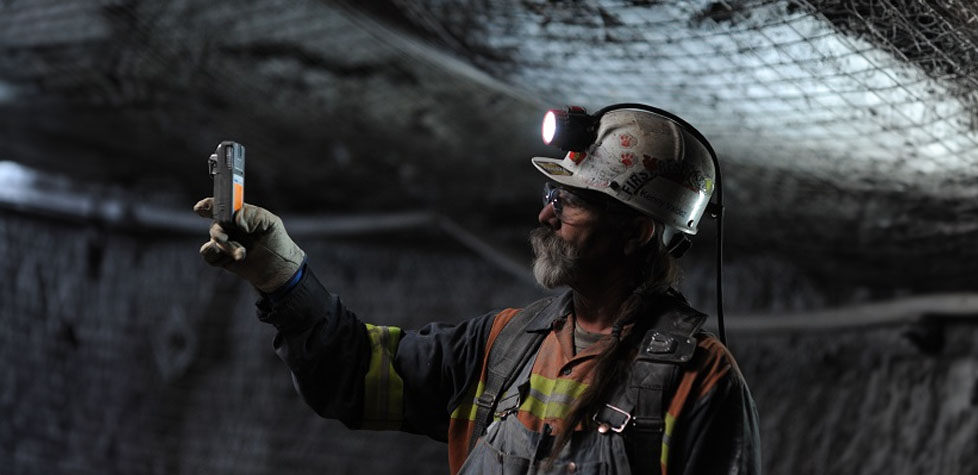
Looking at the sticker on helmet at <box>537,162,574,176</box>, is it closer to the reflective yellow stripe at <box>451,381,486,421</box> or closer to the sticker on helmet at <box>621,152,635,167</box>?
the sticker on helmet at <box>621,152,635,167</box>

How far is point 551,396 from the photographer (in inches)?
62.1

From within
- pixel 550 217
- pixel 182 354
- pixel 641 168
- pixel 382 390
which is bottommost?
pixel 182 354

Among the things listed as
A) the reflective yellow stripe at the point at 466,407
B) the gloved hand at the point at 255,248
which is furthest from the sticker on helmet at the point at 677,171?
the gloved hand at the point at 255,248

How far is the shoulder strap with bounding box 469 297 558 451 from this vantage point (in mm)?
1653

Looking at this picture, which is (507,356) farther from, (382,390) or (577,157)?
(577,157)

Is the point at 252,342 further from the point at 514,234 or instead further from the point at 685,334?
the point at 685,334

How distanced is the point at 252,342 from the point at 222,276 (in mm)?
335

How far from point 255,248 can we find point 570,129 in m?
0.51

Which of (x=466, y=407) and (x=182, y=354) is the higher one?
(x=466, y=407)

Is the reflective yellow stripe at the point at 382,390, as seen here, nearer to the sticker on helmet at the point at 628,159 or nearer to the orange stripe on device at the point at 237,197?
the orange stripe on device at the point at 237,197

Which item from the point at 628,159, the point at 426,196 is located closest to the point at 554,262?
the point at 628,159

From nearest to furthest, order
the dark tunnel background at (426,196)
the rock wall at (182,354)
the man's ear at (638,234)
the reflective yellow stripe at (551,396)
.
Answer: the reflective yellow stripe at (551,396)
the man's ear at (638,234)
the dark tunnel background at (426,196)
the rock wall at (182,354)


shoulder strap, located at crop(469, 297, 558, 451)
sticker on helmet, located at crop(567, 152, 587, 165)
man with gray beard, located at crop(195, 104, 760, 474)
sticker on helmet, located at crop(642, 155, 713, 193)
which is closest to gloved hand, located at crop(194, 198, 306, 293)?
man with gray beard, located at crop(195, 104, 760, 474)

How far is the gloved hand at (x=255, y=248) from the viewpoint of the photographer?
1.48m
